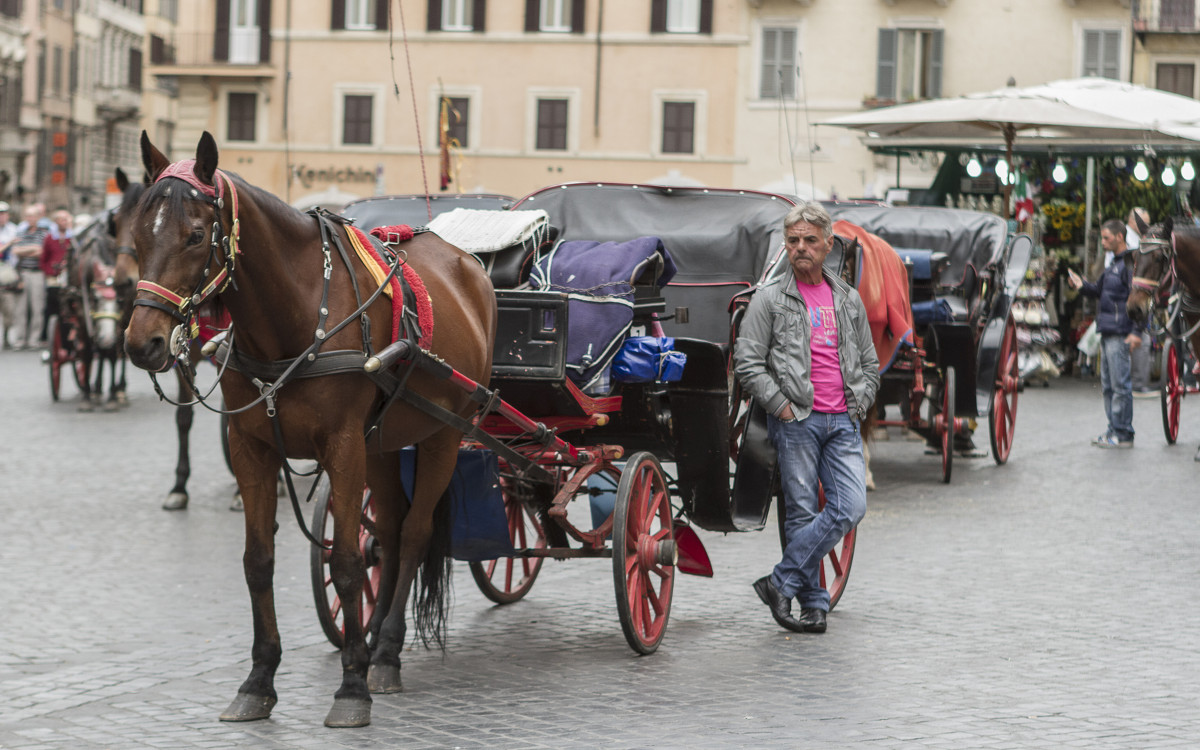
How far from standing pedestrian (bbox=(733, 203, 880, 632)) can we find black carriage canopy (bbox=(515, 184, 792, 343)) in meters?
1.14

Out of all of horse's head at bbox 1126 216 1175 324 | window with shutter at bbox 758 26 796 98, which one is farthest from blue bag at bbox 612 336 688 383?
window with shutter at bbox 758 26 796 98

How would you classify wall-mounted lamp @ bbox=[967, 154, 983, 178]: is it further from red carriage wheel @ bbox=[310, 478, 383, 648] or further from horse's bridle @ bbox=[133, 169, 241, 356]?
horse's bridle @ bbox=[133, 169, 241, 356]

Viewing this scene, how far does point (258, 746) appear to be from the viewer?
16.5 feet

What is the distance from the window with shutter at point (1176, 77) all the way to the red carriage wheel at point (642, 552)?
32237 millimetres

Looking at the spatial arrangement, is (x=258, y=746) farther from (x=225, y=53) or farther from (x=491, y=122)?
(x=225, y=53)

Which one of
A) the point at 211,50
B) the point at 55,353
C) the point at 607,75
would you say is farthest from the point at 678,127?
the point at 55,353

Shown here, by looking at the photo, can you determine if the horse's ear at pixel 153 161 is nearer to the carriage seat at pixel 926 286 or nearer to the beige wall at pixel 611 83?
the carriage seat at pixel 926 286

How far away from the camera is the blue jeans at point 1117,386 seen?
1370 cm

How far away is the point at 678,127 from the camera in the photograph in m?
37.8

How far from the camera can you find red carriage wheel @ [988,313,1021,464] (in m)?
12.5

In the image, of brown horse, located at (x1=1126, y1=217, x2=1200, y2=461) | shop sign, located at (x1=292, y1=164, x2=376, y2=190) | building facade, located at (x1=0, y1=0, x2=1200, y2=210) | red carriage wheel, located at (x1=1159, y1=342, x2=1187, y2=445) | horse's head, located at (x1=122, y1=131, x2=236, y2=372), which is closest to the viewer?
horse's head, located at (x1=122, y1=131, x2=236, y2=372)

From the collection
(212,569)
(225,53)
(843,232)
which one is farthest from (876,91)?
A: (212,569)

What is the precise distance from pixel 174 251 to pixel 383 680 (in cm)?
181

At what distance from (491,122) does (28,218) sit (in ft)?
56.9
